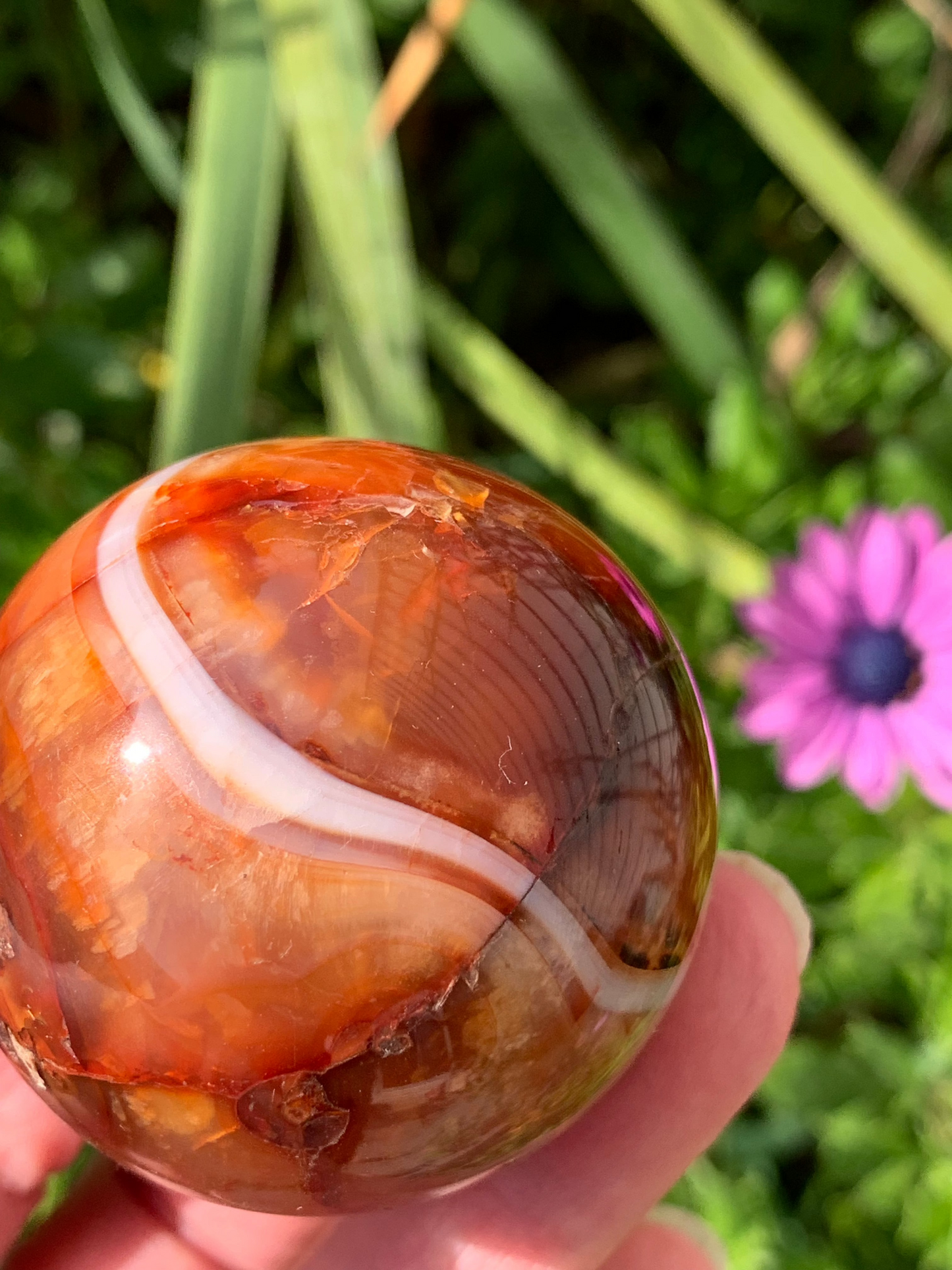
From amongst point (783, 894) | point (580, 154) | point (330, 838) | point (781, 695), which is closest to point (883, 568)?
point (781, 695)

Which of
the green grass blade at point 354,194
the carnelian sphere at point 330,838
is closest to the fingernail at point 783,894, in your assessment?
the carnelian sphere at point 330,838

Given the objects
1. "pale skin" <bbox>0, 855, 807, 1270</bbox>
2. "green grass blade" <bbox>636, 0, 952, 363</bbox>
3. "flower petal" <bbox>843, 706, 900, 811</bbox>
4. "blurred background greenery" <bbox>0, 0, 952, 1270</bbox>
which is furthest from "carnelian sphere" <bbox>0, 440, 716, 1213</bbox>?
"green grass blade" <bbox>636, 0, 952, 363</bbox>

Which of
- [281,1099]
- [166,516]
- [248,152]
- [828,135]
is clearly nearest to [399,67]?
[248,152]

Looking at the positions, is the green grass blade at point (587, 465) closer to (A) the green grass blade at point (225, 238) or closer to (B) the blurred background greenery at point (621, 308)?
(B) the blurred background greenery at point (621, 308)

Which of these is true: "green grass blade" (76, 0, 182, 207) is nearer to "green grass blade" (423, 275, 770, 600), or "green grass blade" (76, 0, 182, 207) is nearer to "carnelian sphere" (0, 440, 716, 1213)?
"green grass blade" (423, 275, 770, 600)

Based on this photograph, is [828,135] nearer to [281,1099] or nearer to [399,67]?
[399,67]

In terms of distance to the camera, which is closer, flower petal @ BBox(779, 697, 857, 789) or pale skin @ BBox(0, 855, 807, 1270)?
pale skin @ BBox(0, 855, 807, 1270)
